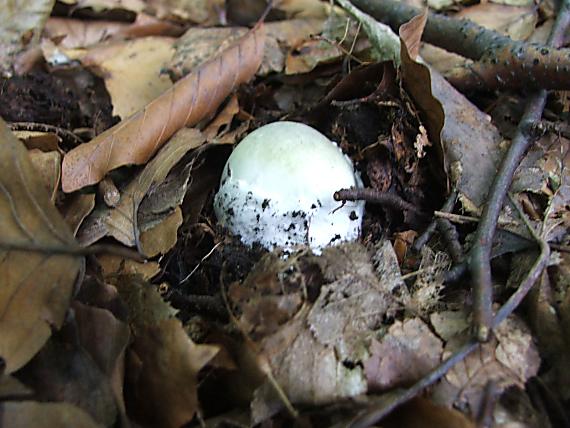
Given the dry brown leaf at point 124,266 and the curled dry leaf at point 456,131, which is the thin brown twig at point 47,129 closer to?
the dry brown leaf at point 124,266

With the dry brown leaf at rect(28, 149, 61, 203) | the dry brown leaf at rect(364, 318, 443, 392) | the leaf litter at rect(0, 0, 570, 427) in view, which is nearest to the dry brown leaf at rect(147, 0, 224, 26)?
the leaf litter at rect(0, 0, 570, 427)

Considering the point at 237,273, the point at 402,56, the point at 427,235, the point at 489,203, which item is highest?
the point at 402,56

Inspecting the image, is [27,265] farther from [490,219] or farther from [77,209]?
[490,219]

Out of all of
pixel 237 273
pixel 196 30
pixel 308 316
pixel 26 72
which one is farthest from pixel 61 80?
pixel 308 316

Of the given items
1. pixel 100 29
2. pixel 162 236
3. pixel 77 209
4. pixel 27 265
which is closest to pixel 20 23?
pixel 100 29

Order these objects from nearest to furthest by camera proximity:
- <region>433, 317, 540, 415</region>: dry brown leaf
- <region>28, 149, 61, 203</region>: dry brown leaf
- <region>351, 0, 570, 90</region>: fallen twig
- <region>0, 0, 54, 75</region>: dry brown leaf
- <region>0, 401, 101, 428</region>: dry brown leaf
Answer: <region>0, 401, 101, 428</region>: dry brown leaf, <region>433, 317, 540, 415</region>: dry brown leaf, <region>28, 149, 61, 203</region>: dry brown leaf, <region>351, 0, 570, 90</region>: fallen twig, <region>0, 0, 54, 75</region>: dry brown leaf

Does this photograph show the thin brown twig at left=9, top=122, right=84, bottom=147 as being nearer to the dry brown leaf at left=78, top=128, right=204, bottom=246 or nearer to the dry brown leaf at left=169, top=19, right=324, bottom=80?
the dry brown leaf at left=78, top=128, right=204, bottom=246

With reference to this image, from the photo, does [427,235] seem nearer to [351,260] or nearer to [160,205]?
[351,260]
